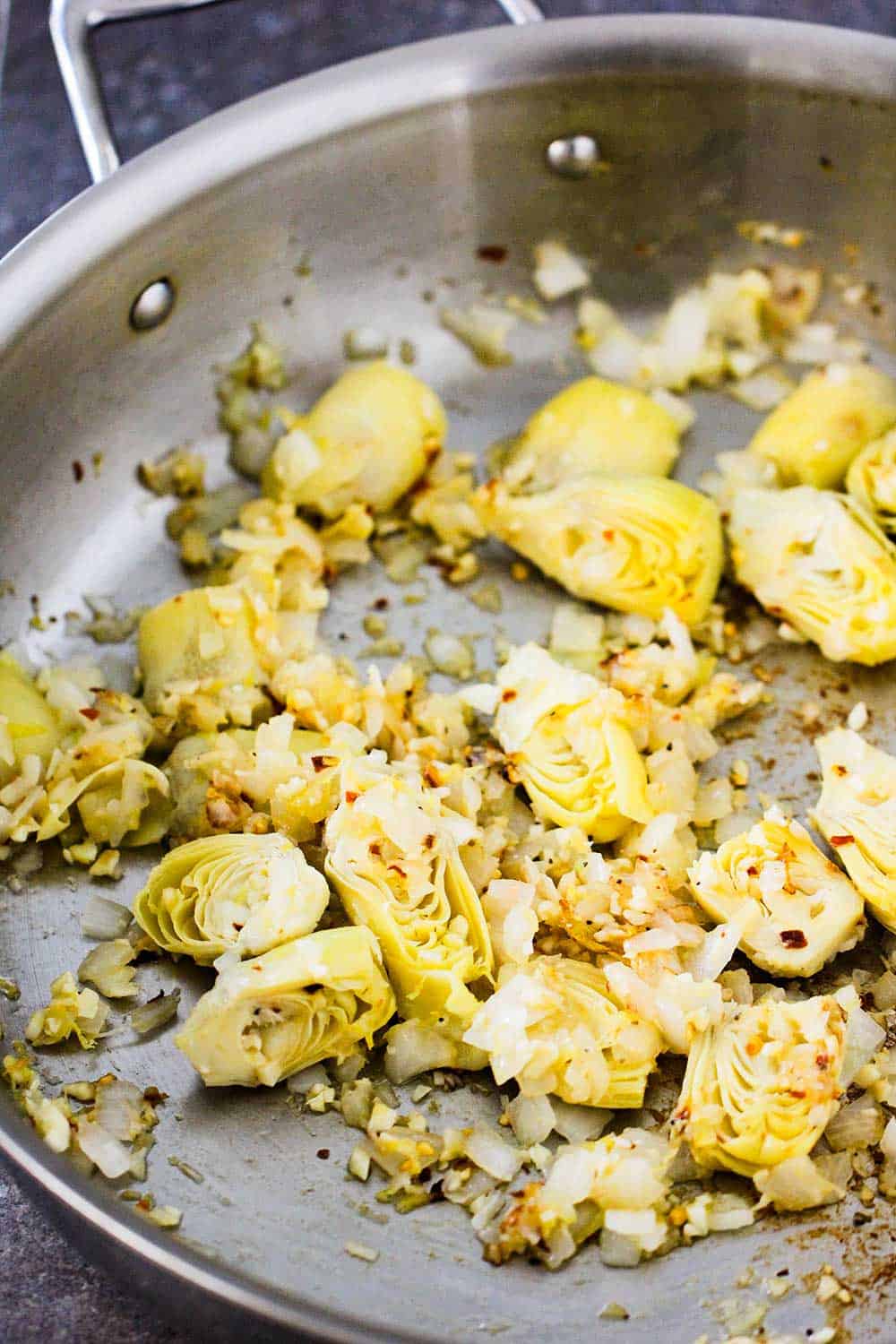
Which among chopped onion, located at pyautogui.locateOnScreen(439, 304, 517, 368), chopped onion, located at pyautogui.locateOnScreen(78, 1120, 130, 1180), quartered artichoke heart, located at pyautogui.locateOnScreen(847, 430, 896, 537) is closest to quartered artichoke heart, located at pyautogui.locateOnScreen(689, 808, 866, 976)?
quartered artichoke heart, located at pyautogui.locateOnScreen(847, 430, 896, 537)

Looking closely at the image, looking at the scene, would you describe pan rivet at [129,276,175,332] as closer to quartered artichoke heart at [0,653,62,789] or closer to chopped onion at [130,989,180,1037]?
quartered artichoke heart at [0,653,62,789]

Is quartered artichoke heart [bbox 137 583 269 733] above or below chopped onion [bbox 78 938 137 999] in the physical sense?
above

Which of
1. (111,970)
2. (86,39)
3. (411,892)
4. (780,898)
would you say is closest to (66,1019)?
(111,970)

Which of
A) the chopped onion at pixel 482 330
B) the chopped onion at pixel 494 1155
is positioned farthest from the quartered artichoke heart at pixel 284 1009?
the chopped onion at pixel 482 330

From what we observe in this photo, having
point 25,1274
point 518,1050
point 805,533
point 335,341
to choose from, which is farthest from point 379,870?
point 335,341

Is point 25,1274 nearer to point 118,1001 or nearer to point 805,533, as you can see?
point 118,1001

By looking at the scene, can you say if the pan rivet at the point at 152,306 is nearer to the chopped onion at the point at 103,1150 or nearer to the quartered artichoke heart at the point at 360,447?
the quartered artichoke heart at the point at 360,447

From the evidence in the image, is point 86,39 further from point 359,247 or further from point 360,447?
point 360,447
